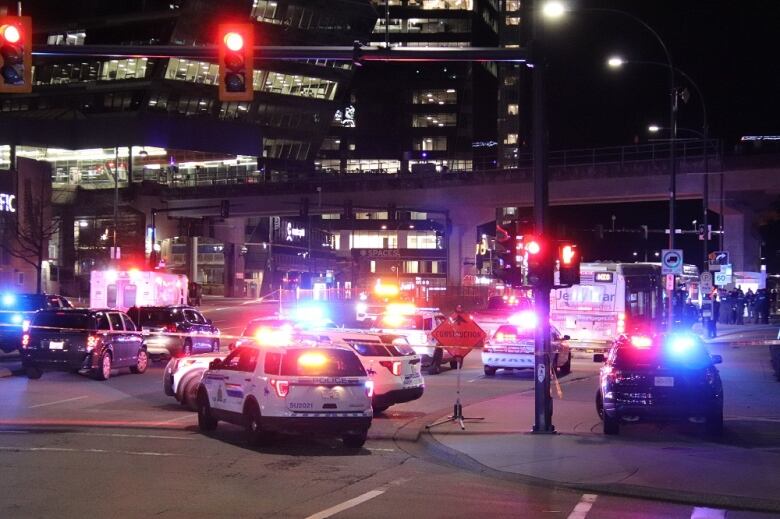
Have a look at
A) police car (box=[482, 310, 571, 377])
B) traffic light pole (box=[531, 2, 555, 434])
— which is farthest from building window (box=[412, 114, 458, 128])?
traffic light pole (box=[531, 2, 555, 434])

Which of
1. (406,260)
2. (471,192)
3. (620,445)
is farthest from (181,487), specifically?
(406,260)

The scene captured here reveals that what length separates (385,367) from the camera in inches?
726

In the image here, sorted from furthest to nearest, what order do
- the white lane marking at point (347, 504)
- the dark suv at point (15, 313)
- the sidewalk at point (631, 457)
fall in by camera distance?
1. the dark suv at point (15, 313)
2. the sidewalk at point (631, 457)
3. the white lane marking at point (347, 504)

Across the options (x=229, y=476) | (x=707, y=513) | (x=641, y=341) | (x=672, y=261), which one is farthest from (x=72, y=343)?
(x=672, y=261)

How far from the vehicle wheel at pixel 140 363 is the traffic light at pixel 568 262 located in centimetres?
1435

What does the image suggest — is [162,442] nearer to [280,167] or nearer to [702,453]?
[702,453]

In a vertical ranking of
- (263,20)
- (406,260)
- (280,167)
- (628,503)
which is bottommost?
(628,503)

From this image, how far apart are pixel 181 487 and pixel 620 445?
6.76m

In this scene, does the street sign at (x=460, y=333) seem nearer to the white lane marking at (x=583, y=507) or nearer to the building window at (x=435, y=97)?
the white lane marking at (x=583, y=507)

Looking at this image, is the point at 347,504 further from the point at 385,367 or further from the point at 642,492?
the point at 385,367

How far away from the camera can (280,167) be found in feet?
341

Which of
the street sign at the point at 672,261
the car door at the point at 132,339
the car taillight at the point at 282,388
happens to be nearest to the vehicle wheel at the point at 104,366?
the car door at the point at 132,339

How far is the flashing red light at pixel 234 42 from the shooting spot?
14031 millimetres

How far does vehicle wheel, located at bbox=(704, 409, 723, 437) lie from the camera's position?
1498 centimetres
